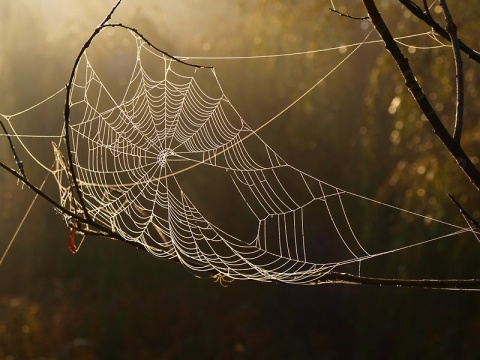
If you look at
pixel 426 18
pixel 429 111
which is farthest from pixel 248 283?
pixel 429 111

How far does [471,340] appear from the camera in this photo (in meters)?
5.50

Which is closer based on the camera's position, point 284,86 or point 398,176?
point 398,176

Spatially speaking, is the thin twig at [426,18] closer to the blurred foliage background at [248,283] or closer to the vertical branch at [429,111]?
the vertical branch at [429,111]

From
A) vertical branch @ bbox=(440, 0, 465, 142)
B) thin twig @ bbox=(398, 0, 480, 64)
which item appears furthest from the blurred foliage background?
vertical branch @ bbox=(440, 0, 465, 142)

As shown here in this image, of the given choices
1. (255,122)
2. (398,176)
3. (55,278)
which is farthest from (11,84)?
(398,176)

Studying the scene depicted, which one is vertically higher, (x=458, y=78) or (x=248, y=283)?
(x=248, y=283)

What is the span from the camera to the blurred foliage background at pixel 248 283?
205 inches

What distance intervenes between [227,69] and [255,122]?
711 millimetres

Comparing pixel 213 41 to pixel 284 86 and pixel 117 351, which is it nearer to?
pixel 284 86

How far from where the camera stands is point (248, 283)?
24.1 ft

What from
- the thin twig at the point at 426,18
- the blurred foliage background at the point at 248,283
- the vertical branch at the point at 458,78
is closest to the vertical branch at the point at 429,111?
the vertical branch at the point at 458,78

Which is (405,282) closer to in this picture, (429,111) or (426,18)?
(429,111)

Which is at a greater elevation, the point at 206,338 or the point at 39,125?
the point at 39,125

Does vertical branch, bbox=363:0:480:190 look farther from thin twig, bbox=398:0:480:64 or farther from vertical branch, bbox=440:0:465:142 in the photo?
thin twig, bbox=398:0:480:64
